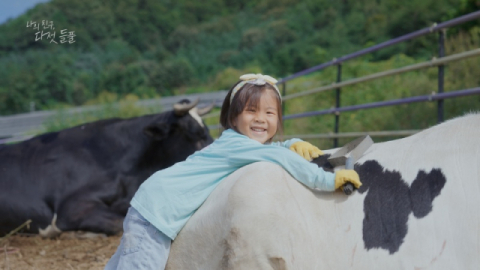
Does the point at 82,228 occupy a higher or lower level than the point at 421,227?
lower

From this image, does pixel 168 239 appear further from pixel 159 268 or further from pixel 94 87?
pixel 94 87

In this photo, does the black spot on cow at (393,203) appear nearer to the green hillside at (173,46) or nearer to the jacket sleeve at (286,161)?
the jacket sleeve at (286,161)

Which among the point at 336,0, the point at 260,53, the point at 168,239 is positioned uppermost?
the point at 336,0

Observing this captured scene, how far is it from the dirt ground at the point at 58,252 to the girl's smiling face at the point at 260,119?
193cm

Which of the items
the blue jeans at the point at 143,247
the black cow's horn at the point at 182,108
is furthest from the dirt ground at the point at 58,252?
the black cow's horn at the point at 182,108

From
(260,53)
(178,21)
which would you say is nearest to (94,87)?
(260,53)

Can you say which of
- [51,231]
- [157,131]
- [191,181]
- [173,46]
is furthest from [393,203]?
[173,46]

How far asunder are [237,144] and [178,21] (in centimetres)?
4589

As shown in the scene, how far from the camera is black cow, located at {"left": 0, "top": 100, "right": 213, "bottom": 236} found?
605 cm

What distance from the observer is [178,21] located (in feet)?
155

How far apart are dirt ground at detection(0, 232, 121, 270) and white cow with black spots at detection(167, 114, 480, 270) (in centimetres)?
210

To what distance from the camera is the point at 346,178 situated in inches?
88.0

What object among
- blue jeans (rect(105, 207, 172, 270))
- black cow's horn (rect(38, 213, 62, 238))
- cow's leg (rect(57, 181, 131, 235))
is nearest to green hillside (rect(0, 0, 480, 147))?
cow's leg (rect(57, 181, 131, 235))

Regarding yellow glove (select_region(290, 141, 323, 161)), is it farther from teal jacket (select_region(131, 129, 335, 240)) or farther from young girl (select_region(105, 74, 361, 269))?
teal jacket (select_region(131, 129, 335, 240))
